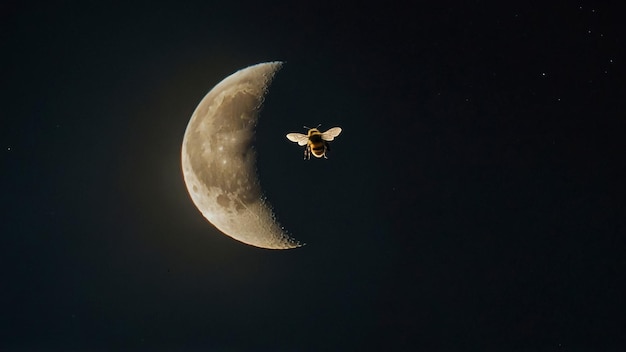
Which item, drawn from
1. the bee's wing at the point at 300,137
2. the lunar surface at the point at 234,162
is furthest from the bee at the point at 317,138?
the lunar surface at the point at 234,162

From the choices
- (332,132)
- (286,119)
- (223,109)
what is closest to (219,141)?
(223,109)

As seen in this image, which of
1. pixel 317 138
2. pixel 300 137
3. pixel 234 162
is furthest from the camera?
pixel 234 162

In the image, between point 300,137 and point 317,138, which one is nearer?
point 317,138

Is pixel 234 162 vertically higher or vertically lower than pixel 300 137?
higher

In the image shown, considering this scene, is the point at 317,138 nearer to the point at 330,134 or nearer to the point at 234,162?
the point at 330,134

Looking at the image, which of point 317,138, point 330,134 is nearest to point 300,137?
point 317,138

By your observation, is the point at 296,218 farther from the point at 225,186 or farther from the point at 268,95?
the point at 268,95

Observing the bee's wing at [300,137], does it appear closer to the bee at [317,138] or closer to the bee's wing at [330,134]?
the bee at [317,138]

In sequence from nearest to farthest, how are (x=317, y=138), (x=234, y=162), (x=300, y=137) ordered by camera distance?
(x=317, y=138)
(x=300, y=137)
(x=234, y=162)

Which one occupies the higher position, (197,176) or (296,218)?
(197,176)
